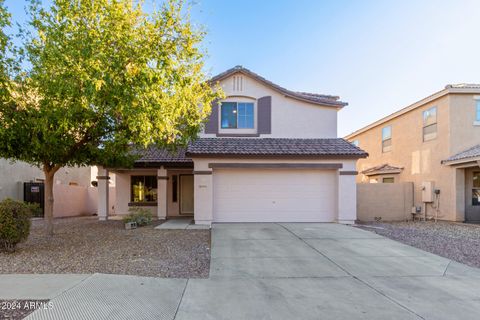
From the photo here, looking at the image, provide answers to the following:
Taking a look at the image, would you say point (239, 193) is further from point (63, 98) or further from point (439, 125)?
point (439, 125)

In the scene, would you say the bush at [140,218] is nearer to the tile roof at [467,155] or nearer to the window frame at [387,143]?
the tile roof at [467,155]

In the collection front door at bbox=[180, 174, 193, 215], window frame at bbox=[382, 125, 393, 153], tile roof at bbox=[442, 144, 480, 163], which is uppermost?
window frame at bbox=[382, 125, 393, 153]

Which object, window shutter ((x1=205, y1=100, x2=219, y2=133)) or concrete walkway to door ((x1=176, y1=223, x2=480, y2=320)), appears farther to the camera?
window shutter ((x1=205, y1=100, x2=219, y2=133))

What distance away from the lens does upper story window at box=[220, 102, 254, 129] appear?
14.3 m

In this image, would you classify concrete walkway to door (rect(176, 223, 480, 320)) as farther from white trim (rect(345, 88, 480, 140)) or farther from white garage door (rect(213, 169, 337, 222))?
white trim (rect(345, 88, 480, 140))

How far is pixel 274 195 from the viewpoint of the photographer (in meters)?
13.4

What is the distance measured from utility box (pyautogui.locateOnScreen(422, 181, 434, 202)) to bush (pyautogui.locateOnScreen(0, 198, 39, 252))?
17727mm

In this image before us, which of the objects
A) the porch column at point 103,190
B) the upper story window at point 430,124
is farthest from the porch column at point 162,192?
the upper story window at point 430,124

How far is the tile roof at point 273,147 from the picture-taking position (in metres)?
12.9

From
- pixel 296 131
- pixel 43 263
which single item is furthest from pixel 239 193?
pixel 43 263

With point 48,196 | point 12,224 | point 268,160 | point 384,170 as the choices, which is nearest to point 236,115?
point 268,160

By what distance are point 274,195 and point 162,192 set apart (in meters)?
6.10

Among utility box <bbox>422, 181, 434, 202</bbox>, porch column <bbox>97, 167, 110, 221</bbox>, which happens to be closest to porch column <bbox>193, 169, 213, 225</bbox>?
porch column <bbox>97, 167, 110, 221</bbox>

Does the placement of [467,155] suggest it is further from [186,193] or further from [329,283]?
[186,193]
